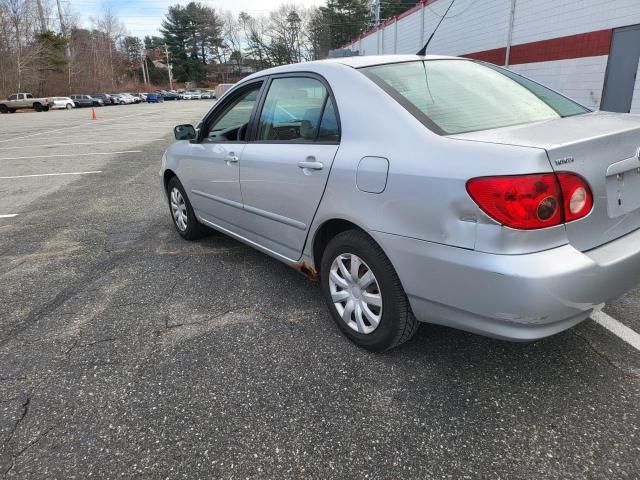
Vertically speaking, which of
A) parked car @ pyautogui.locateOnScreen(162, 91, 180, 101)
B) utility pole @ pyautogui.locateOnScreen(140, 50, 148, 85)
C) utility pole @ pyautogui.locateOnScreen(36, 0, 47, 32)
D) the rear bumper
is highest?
utility pole @ pyautogui.locateOnScreen(36, 0, 47, 32)

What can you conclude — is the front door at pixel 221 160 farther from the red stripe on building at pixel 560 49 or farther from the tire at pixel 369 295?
the red stripe on building at pixel 560 49

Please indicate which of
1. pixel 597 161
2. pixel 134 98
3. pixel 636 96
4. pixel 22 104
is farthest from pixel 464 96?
pixel 134 98

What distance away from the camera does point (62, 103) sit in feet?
152


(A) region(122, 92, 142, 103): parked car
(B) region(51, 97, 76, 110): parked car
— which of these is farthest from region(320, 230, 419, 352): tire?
(A) region(122, 92, 142, 103): parked car

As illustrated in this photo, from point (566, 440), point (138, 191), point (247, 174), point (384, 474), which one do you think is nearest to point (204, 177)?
point (247, 174)

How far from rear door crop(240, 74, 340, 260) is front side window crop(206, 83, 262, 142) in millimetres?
220

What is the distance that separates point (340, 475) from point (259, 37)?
102117mm

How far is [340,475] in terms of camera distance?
196 cm

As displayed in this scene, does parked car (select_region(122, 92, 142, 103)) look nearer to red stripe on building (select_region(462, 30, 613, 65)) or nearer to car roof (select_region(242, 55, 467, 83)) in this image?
red stripe on building (select_region(462, 30, 613, 65))

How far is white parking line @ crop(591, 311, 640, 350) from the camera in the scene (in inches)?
108

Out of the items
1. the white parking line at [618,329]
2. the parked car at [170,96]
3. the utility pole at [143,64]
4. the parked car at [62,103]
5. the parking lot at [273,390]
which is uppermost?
the utility pole at [143,64]

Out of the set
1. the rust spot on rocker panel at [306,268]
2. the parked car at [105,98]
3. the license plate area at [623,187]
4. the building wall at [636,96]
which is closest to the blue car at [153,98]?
the parked car at [105,98]

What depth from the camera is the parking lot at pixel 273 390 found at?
80.0 inches

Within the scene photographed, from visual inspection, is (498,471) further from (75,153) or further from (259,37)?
(259,37)
